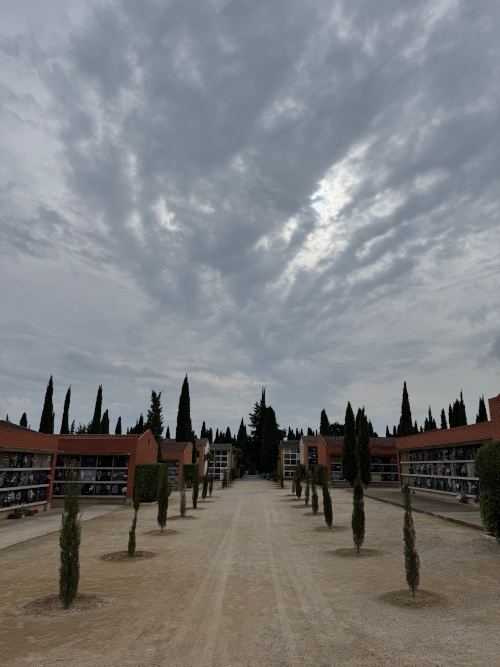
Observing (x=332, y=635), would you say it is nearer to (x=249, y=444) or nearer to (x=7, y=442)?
(x=7, y=442)

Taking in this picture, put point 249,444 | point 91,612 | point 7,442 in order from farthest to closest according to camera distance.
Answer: point 249,444
point 7,442
point 91,612

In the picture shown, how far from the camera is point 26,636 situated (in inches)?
311

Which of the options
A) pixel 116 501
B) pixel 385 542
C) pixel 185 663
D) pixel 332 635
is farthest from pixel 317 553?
pixel 116 501

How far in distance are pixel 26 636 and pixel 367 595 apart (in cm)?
717

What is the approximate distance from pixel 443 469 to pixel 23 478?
29.5 m

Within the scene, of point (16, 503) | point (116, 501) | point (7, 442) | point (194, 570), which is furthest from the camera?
point (116, 501)

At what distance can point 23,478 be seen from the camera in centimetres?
2578

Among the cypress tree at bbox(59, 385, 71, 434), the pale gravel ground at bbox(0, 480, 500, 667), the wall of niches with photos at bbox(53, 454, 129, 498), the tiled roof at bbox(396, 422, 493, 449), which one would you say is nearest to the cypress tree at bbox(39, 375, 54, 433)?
the cypress tree at bbox(59, 385, 71, 434)

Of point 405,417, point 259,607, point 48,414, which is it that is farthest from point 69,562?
point 405,417

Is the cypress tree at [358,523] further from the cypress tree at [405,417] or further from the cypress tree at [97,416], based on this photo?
the cypress tree at [97,416]

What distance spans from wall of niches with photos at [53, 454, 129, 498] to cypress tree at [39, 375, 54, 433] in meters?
35.3

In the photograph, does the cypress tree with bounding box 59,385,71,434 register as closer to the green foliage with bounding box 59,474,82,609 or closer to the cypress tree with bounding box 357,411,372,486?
the cypress tree with bounding box 357,411,372,486

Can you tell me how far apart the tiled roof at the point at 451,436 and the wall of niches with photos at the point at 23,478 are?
26.9 meters

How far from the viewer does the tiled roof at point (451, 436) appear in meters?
28.2
